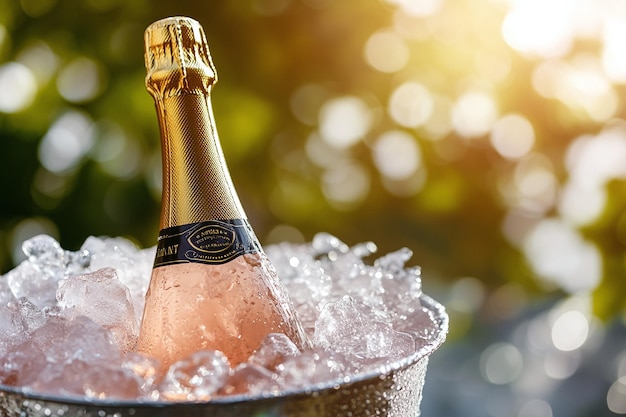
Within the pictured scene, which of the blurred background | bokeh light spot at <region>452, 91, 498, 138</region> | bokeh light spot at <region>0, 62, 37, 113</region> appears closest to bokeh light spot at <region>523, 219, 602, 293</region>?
the blurred background

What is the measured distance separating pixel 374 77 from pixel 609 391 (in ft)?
5.85

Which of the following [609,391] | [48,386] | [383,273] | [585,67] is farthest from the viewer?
[609,391]

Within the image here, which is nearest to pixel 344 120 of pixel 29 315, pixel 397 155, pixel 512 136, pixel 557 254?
pixel 397 155

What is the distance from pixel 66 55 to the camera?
7.79 ft

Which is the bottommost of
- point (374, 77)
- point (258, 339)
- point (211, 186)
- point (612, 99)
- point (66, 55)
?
point (258, 339)

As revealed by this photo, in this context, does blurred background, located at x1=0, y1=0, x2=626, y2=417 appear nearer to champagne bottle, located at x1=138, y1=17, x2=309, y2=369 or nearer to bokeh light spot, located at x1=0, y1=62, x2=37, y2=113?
bokeh light spot, located at x1=0, y1=62, x2=37, y2=113

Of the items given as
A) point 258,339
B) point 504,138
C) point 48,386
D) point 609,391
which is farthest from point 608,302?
point 48,386

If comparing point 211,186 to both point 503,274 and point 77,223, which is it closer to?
point 77,223

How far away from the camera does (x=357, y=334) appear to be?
0.86 m

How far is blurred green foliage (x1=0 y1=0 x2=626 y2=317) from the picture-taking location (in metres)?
2.27

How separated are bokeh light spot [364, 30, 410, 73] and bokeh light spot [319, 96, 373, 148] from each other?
166 mm

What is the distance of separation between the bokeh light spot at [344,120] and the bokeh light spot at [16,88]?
37.7 inches

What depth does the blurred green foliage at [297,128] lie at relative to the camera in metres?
2.27

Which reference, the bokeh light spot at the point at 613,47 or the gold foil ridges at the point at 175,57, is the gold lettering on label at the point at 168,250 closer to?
the gold foil ridges at the point at 175,57
